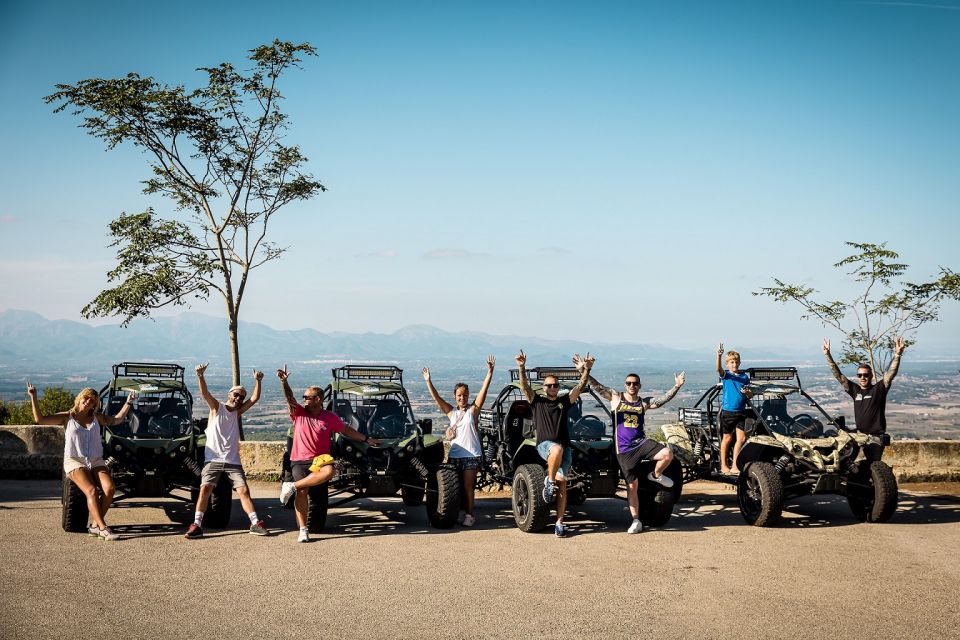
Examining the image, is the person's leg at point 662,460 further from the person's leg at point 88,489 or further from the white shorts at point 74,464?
the white shorts at point 74,464

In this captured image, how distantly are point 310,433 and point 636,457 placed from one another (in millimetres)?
4028

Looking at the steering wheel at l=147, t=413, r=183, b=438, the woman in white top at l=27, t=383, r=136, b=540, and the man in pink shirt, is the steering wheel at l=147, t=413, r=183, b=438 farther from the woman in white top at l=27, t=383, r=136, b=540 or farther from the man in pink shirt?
the man in pink shirt

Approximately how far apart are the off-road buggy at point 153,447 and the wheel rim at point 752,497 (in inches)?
259

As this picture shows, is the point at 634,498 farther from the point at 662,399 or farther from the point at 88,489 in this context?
the point at 88,489

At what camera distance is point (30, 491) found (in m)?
14.8

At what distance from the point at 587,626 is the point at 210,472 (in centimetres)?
555

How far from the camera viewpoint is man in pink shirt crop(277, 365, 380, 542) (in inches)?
420

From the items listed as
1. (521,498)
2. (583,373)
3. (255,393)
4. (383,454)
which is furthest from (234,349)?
(583,373)

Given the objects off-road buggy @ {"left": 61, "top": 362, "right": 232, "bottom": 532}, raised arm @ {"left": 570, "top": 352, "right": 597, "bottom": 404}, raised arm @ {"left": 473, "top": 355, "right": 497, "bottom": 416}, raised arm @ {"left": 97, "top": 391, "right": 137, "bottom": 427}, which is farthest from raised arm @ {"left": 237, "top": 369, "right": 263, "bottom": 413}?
raised arm @ {"left": 570, "top": 352, "right": 597, "bottom": 404}

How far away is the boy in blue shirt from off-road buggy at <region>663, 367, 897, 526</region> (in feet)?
0.39

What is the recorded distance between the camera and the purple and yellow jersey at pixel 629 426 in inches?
448

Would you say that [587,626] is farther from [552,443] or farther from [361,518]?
[361,518]

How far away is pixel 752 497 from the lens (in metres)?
11.7

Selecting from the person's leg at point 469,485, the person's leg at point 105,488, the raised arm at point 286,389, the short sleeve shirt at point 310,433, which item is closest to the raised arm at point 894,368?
the person's leg at point 469,485
